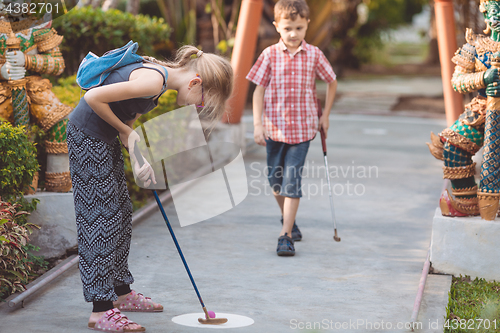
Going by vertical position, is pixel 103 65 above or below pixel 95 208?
above

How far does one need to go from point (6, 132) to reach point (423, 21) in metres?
44.5

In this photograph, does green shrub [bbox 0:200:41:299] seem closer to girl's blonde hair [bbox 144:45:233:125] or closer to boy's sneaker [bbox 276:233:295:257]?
girl's blonde hair [bbox 144:45:233:125]

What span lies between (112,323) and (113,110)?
119cm

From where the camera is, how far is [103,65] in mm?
3209

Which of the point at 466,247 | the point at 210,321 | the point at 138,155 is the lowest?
the point at 210,321

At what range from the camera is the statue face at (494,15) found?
13.3 feet

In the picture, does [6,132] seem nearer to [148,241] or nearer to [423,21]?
[148,241]

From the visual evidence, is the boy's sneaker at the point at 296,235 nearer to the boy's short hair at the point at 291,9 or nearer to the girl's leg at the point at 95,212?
the boy's short hair at the point at 291,9

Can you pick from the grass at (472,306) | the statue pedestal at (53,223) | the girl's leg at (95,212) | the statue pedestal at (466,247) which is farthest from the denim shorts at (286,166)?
the girl's leg at (95,212)

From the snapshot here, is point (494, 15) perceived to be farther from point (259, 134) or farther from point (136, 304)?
point (136, 304)

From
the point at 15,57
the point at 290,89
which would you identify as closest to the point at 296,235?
the point at 290,89

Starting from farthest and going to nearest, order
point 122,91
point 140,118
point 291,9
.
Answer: point 140,118 < point 291,9 < point 122,91

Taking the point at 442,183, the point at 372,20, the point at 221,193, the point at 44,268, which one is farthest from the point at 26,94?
the point at 372,20

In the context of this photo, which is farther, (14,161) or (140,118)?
(140,118)
